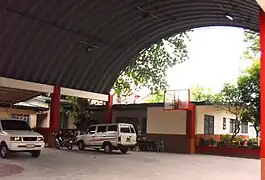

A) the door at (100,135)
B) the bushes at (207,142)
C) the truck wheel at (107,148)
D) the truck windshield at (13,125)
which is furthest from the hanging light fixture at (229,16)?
the truck windshield at (13,125)

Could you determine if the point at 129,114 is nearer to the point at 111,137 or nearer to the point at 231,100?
the point at 111,137

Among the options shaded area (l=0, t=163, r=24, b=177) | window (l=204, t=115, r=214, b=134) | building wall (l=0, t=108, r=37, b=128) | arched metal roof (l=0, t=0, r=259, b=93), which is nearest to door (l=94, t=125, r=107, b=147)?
arched metal roof (l=0, t=0, r=259, b=93)

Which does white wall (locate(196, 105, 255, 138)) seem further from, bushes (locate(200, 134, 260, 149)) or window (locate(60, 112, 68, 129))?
window (locate(60, 112, 68, 129))

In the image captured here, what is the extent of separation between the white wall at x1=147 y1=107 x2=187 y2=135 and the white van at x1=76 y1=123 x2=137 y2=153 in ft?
15.3

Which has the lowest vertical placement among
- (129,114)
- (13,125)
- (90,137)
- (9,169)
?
(9,169)

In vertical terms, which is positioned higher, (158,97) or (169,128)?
(158,97)

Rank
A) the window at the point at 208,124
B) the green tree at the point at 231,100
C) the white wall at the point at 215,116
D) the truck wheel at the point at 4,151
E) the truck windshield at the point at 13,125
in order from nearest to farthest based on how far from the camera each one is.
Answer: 1. the truck wheel at the point at 4,151
2. the truck windshield at the point at 13,125
3. the green tree at the point at 231,100
4. the white wall at the point at 215,116
5. the window at the point at 208,124

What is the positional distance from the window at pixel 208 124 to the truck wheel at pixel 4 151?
14.0 metres

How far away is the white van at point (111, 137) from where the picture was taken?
19672 mm

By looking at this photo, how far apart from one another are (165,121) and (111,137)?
19.5 ft

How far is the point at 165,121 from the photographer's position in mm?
24797

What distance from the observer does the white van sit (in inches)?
774

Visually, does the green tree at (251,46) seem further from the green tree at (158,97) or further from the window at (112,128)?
the window at (112,128)

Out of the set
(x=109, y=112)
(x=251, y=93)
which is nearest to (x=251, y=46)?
(x=251, y=93)
